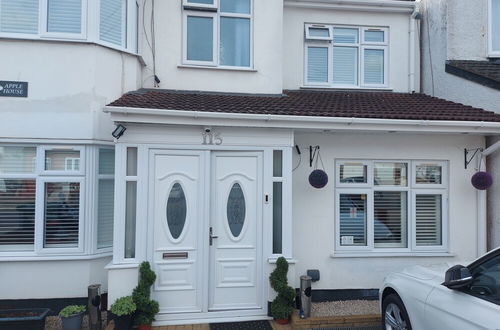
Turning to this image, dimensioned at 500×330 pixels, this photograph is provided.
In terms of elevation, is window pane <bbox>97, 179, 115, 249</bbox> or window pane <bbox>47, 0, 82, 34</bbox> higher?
window pane <bbox>47, 0, 82, 34</bbox>

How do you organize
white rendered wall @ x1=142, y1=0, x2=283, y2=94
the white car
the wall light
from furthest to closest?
white rendered wall @ x1=142, y1=0, x2=283, y2=94
the wall light
the white car

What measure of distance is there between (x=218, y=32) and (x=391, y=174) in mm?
4169

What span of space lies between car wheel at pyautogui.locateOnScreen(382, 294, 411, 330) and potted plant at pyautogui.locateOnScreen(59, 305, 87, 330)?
13.1ft

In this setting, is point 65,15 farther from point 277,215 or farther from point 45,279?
point 277,215

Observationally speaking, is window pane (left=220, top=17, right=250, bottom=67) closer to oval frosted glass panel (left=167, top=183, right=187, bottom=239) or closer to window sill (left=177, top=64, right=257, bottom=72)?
window sill (left=177, top=64, right=257, bottom=72)

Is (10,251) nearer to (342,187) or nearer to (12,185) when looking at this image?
(12,185)

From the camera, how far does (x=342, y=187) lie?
6.23 m

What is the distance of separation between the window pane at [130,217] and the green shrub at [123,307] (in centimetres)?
65

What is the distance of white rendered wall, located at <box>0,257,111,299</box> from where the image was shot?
5.33 m

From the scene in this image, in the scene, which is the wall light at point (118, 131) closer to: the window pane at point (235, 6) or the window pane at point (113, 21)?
the window pane at point (113, 21)

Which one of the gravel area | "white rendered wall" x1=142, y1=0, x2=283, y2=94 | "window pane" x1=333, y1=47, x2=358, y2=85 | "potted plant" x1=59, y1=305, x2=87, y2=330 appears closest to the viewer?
"potted plant" x1=59, y1=305, x2=87, y2=330

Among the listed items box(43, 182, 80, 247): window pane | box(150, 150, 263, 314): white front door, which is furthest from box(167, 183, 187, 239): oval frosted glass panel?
box(43, 182, 80, 247): window pane

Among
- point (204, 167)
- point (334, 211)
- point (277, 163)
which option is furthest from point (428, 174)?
point (204, 167)

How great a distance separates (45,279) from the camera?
5.39 metres
